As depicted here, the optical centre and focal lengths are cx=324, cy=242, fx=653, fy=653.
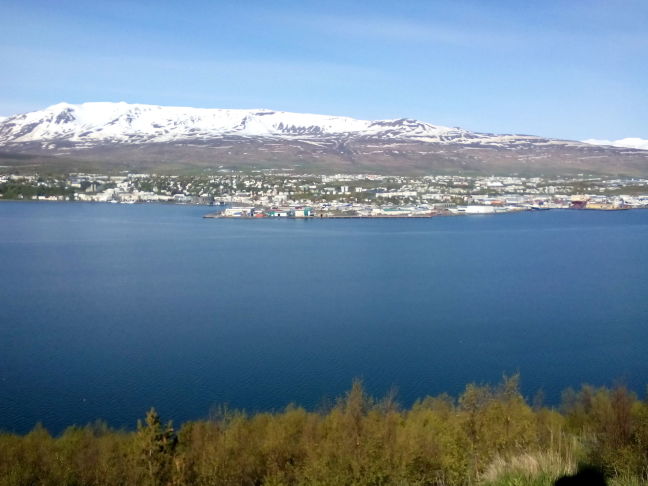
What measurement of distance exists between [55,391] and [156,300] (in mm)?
1900

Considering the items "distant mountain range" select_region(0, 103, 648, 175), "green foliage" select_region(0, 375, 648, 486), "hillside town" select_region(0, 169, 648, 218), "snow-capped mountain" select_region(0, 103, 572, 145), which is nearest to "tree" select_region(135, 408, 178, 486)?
"green foliage" select_region(0, 375, 648, 486)

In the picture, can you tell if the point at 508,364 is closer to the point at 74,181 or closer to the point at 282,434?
the point at 282,434

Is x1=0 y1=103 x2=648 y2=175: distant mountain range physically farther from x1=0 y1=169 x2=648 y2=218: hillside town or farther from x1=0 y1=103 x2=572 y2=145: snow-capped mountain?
x1=0 y1=169 x2=648 y2=218: hillside town

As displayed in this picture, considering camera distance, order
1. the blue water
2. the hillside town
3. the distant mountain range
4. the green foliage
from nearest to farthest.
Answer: the green foliage → the blue water → the hillside town → the distant mountain range

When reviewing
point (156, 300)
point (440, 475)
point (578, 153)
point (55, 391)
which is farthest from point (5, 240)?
point (578, 153)

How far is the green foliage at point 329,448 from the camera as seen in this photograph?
5.17ft

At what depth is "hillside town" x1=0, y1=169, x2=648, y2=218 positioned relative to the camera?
1256 cm

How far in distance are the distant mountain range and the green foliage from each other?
56.6ft

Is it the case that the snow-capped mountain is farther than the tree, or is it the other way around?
the snow-capped mountain

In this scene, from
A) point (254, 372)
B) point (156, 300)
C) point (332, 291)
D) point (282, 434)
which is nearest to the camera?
point (282, 434)

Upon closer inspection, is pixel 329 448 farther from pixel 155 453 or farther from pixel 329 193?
pixel 329 193

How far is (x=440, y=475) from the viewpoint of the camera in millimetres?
1650

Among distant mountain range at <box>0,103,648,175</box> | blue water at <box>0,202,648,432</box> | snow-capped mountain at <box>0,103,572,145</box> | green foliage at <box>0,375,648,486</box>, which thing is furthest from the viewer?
snow-capped mountain at <box>0,103,572,145</box>

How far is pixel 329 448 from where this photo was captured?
1736 millimetres
